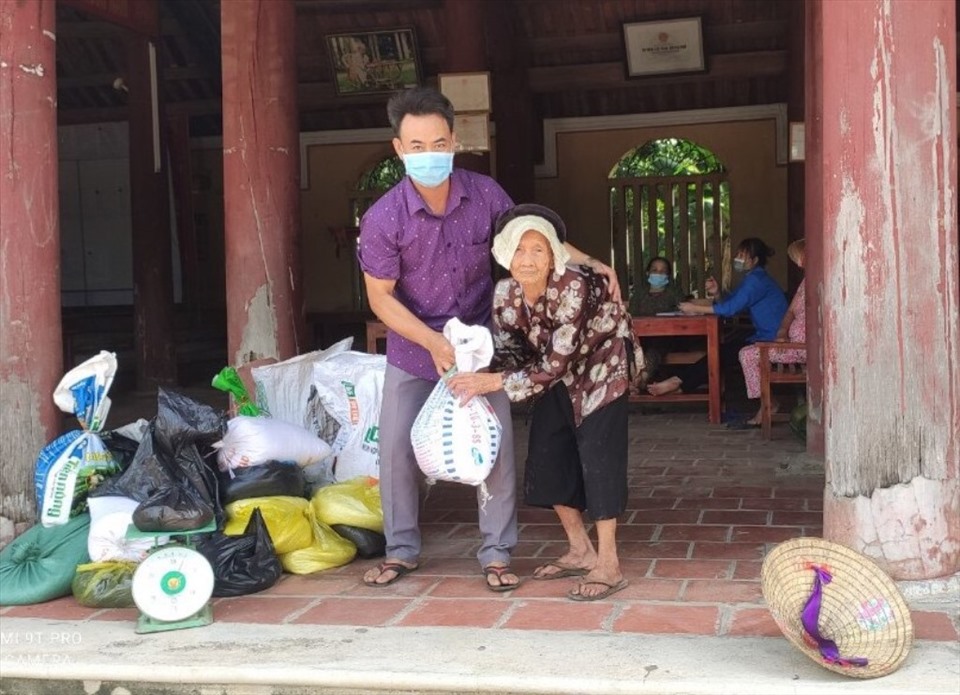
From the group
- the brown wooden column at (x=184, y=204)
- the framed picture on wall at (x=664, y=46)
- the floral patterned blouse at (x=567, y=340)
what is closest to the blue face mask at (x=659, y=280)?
the framed picture on wall at (x=664, y=46)

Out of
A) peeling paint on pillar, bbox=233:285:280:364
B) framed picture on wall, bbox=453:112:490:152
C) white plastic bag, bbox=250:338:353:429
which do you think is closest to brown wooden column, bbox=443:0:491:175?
framed picture on wall, bbox=453:112:490:152

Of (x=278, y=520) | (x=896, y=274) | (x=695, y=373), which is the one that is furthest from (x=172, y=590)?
(x=695, y=373)

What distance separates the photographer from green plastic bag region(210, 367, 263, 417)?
5023mm

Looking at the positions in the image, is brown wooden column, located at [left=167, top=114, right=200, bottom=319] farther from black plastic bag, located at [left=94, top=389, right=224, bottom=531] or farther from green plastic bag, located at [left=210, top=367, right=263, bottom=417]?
black plastic bag, located at [left=94, top=389, right=224, bottom=531]

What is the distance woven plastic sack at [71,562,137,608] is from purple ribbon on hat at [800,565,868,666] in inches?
87.6

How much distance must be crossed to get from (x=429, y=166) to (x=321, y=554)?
1.55 meters

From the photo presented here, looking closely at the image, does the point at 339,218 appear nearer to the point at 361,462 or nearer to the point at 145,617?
the point at 361,462

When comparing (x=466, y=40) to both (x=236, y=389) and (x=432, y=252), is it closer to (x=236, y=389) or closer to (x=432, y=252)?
(x=236, y=389)

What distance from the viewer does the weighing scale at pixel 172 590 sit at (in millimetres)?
3699

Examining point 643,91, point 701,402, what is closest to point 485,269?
point 701,402

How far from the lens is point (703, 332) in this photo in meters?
8.09

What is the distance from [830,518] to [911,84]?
56.2 inches

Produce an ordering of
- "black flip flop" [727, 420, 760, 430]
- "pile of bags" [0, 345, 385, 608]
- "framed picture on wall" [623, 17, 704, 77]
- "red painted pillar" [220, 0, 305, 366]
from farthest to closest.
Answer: "framed picture on wall" [623, 17, 704, 77] → "black flip flop" [727, 420, 760, 430] → "red painted pillar" [220, 0, 305, 366] → "pile of bags" [0, 345, 385, 608]

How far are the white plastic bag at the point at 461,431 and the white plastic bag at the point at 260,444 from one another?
3.40ft
